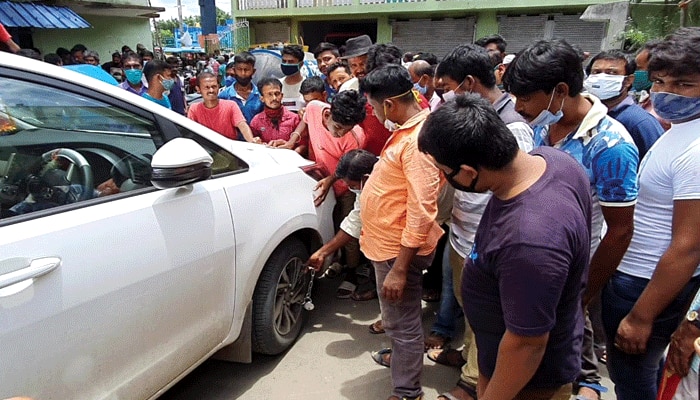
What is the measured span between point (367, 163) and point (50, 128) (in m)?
1.42

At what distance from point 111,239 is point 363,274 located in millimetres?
2297

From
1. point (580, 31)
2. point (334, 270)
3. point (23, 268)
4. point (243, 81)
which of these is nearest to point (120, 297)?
point (23, 268)

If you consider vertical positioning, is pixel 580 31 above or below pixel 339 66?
above

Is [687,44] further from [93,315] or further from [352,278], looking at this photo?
[352,278]

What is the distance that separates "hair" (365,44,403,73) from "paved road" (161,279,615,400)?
2.02 meters

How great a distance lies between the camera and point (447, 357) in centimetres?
259

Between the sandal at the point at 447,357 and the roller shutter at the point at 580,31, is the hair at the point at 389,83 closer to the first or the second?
the sandal at the point at 447,357

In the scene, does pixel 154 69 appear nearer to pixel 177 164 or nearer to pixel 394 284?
pixel 177 164

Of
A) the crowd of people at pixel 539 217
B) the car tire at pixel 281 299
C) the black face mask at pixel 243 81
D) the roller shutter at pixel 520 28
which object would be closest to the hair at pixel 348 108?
the crowd of people at pixel 539 217

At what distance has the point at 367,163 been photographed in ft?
Answer: 8.02

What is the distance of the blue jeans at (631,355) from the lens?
1.52 m

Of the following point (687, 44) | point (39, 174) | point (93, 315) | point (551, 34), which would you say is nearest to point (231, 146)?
point (39, 174)

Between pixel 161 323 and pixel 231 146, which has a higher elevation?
pixel 231 146

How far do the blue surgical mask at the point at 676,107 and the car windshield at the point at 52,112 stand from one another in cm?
192
